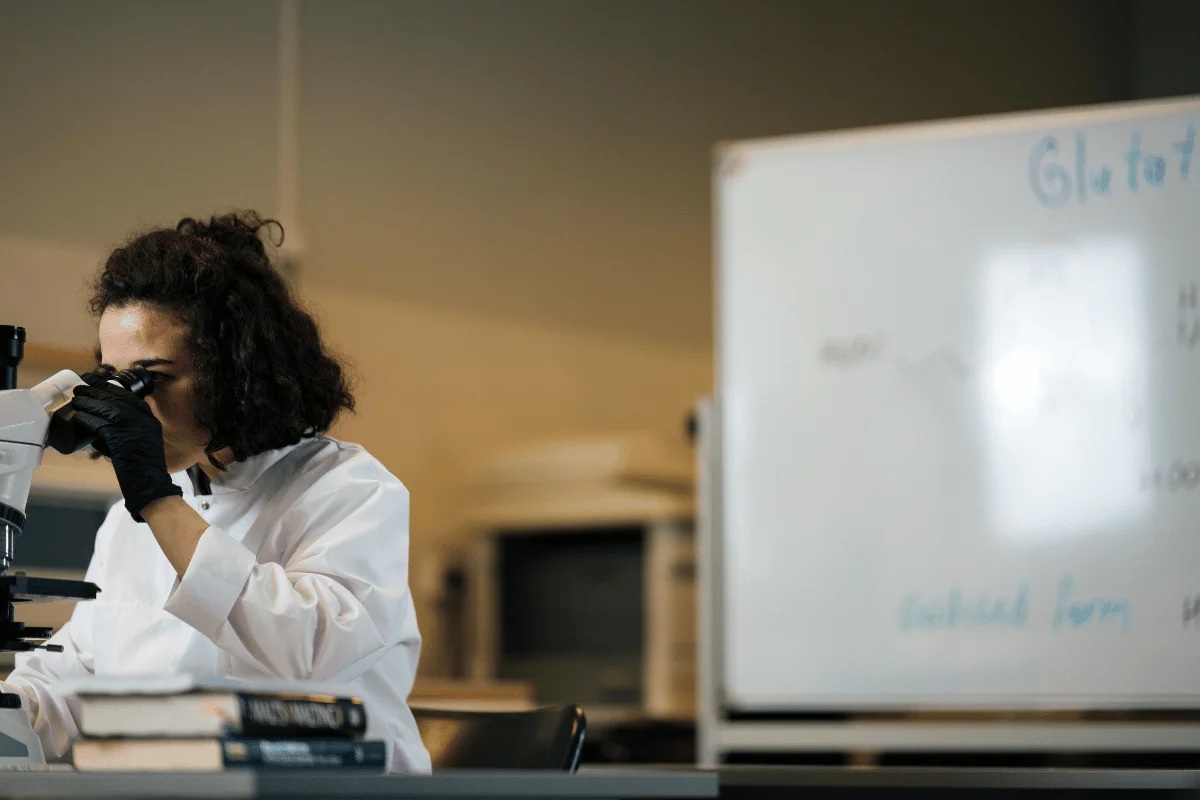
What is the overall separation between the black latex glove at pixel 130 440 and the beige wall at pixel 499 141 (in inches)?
55.1

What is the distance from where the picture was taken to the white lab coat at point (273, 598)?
1.17m

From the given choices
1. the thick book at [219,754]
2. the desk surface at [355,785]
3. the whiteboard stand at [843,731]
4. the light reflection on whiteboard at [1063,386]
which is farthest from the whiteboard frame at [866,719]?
the thick book at [219,754]

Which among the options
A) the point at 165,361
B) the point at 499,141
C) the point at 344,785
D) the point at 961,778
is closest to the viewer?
the point at 344,785

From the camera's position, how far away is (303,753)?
35.9 inches

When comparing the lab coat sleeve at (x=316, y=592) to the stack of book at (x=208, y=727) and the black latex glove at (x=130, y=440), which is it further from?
the stack of book at (x=208, y=727)

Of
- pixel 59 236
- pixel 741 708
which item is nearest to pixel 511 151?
pixel 59 236

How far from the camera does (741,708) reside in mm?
2256

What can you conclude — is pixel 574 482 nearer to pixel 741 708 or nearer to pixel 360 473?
pixel 741 708

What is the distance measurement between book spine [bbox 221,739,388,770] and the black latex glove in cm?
35

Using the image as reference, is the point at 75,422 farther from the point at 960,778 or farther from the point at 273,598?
the point at 960,778

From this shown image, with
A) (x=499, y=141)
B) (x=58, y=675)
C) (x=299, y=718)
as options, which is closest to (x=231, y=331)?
(x=58, y=675)

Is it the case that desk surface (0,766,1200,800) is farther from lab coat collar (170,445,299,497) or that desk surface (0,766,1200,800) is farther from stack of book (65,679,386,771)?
lab coat collar (170,445,299,497)

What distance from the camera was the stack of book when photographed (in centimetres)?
89

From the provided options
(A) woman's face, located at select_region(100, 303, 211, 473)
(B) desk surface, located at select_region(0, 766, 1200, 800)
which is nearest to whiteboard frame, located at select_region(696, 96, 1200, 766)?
(A) woman's face, located at select_region(100, 303, 211, 473)
